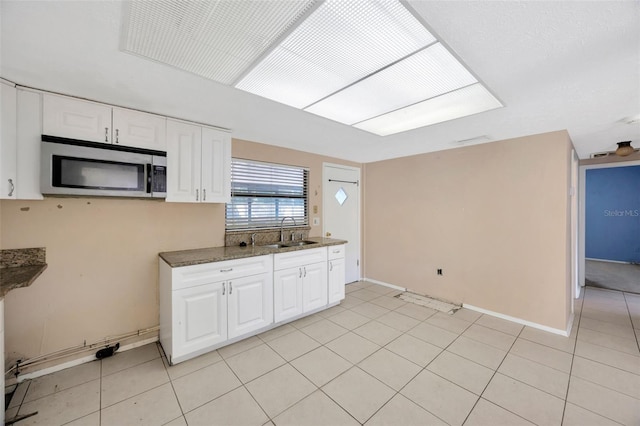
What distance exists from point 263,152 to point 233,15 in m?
2.21

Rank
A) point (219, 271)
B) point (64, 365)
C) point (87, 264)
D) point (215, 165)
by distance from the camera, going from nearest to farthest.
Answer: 1. point (64, 365)
2. point (87, 264)
3. point (219, 271)
4. point (215, 165)

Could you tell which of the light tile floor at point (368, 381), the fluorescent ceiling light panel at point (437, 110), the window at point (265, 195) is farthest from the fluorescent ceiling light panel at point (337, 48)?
the light tile floor at point (368, 381)

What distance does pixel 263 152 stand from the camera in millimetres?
3373

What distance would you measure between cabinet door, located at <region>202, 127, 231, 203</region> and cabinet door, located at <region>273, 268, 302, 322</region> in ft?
3.55

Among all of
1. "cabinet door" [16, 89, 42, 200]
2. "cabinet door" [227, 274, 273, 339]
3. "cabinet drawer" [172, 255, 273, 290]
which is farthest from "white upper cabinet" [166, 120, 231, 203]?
"cabinet door" [227, 274, 273, 339]

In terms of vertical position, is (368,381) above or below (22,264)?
below

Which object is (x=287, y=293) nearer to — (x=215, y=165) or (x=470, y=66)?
(x=215, y=165)

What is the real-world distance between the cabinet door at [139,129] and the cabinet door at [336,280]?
2421 millimetres

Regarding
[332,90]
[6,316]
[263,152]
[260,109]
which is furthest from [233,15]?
[6,316]

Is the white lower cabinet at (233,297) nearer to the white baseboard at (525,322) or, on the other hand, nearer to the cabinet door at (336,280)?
the cabinet door at (336,280)

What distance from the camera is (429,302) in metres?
3.65

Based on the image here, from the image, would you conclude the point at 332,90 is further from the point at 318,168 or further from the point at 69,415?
the point at 69,415

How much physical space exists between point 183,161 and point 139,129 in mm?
429

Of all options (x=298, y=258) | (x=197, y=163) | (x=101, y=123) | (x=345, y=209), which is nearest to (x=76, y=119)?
(x=101, y=123)
